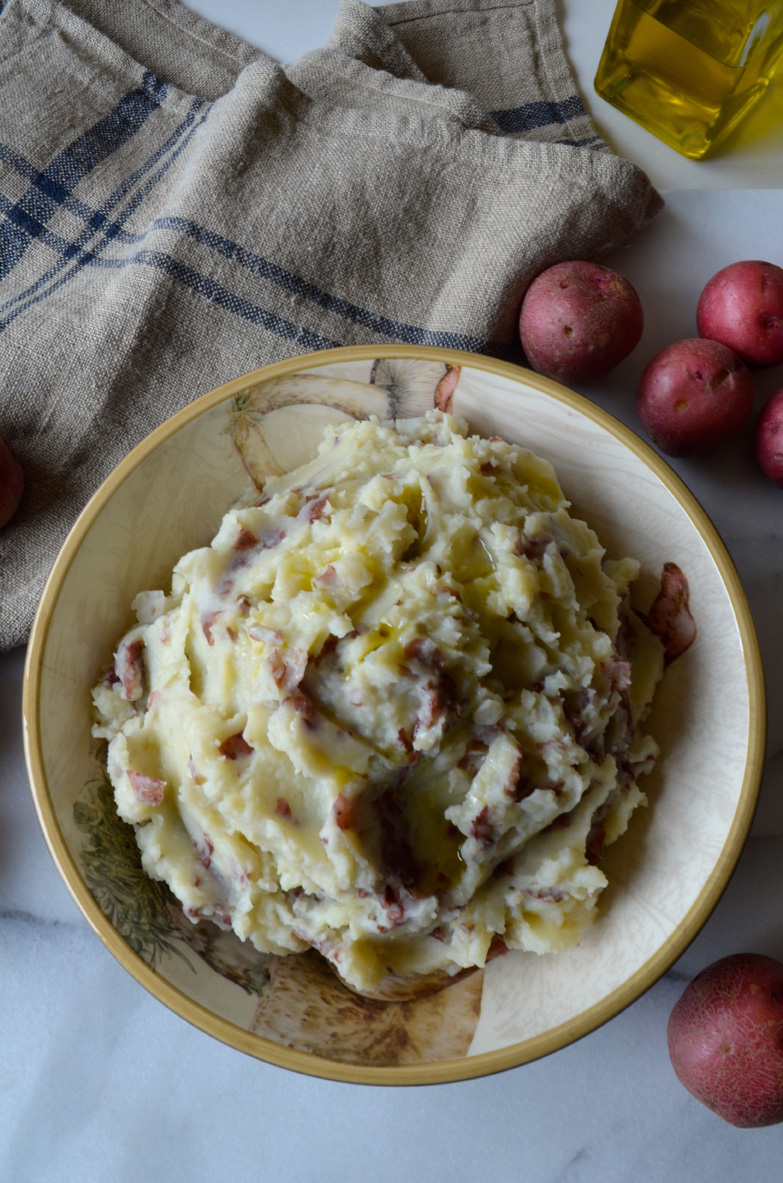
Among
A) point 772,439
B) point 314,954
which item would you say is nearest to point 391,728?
point 314,954

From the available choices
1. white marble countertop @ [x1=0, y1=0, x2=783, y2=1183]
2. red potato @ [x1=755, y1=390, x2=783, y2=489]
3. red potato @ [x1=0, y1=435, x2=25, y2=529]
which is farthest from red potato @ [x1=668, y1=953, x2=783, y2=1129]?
red potato @ [x1=0, y1=435, x2=25, y2=529]

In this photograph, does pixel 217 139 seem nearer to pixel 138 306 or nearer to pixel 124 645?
pixel 138 306

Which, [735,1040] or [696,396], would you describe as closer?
[735,1040]

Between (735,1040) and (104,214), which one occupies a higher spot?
(104,214)

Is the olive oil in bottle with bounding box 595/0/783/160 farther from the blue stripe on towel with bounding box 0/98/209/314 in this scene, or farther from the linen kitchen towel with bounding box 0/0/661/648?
the blue stripe on towel with bounding box 0/98/209/314

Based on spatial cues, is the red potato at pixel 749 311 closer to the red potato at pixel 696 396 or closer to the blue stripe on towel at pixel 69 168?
the red potato at pixel 696 396

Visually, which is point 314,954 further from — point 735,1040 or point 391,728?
point 735,1040
